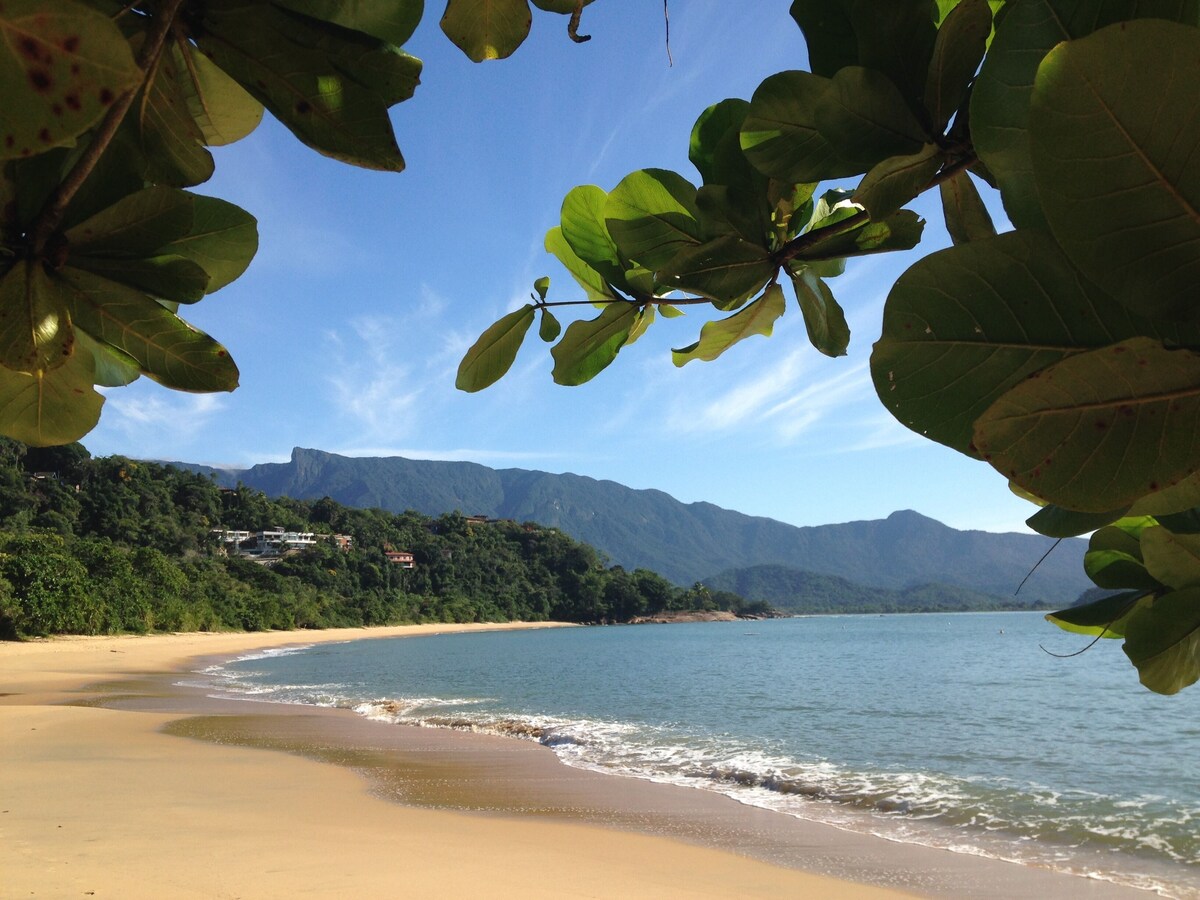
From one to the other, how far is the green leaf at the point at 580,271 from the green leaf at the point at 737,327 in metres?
0.12

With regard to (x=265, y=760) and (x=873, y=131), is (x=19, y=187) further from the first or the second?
(x=265, y=760)

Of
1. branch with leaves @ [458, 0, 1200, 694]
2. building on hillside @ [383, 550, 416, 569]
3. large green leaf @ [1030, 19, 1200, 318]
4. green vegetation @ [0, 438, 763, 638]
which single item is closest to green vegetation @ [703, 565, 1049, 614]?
green vegetation @ [0, 438, 763, 638]

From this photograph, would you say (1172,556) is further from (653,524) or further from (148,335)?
(653,524)

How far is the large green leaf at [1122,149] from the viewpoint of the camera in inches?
8.8

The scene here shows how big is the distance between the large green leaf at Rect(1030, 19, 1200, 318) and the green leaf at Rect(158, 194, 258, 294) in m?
0.50

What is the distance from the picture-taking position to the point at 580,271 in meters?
0.74

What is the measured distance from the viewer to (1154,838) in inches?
254

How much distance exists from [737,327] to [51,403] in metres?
0.59

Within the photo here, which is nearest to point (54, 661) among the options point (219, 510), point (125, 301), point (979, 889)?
point (979, 889)

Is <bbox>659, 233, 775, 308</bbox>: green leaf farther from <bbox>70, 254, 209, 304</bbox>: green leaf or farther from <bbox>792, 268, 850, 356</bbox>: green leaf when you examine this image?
<bbox>70, 254, 209, 304</bbox>: green leaf

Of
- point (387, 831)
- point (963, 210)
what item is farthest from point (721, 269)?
point (387, 831)

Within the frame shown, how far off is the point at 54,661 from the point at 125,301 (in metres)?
22.8

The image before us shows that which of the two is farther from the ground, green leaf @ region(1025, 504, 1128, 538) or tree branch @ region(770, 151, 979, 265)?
tree branch @ region(770, 151, 979, 265)

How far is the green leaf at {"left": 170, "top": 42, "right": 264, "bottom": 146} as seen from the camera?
50 cm
